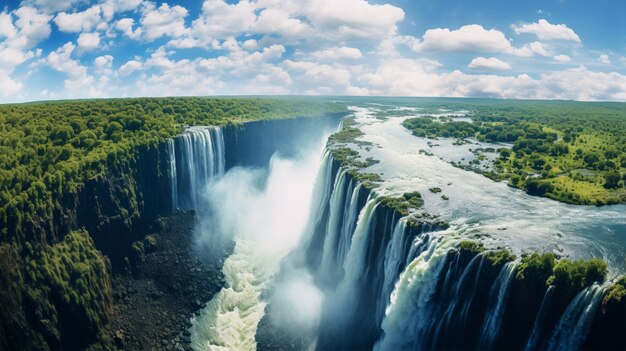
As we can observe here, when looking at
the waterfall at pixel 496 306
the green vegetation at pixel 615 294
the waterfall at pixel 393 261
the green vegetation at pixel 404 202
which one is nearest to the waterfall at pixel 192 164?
the green vegetation at pixel 404 202

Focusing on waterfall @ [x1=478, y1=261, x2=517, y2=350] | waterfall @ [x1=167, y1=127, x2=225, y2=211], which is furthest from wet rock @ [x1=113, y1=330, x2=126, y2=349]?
waterfall @ [x1=478, y1=261, x2=517, y2=350]

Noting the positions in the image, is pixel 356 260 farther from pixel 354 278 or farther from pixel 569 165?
pixel 569 165

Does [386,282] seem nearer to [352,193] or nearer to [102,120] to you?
[352,193]

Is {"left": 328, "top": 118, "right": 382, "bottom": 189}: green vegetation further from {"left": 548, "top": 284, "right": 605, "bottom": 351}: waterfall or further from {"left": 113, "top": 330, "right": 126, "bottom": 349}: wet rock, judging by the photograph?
{"left": 113, "top": 330, "right": 126, "bottom": 349}: wet rock

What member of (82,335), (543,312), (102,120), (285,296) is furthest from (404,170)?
(102,120)

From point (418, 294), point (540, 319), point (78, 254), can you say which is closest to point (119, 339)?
point (78, 254)
